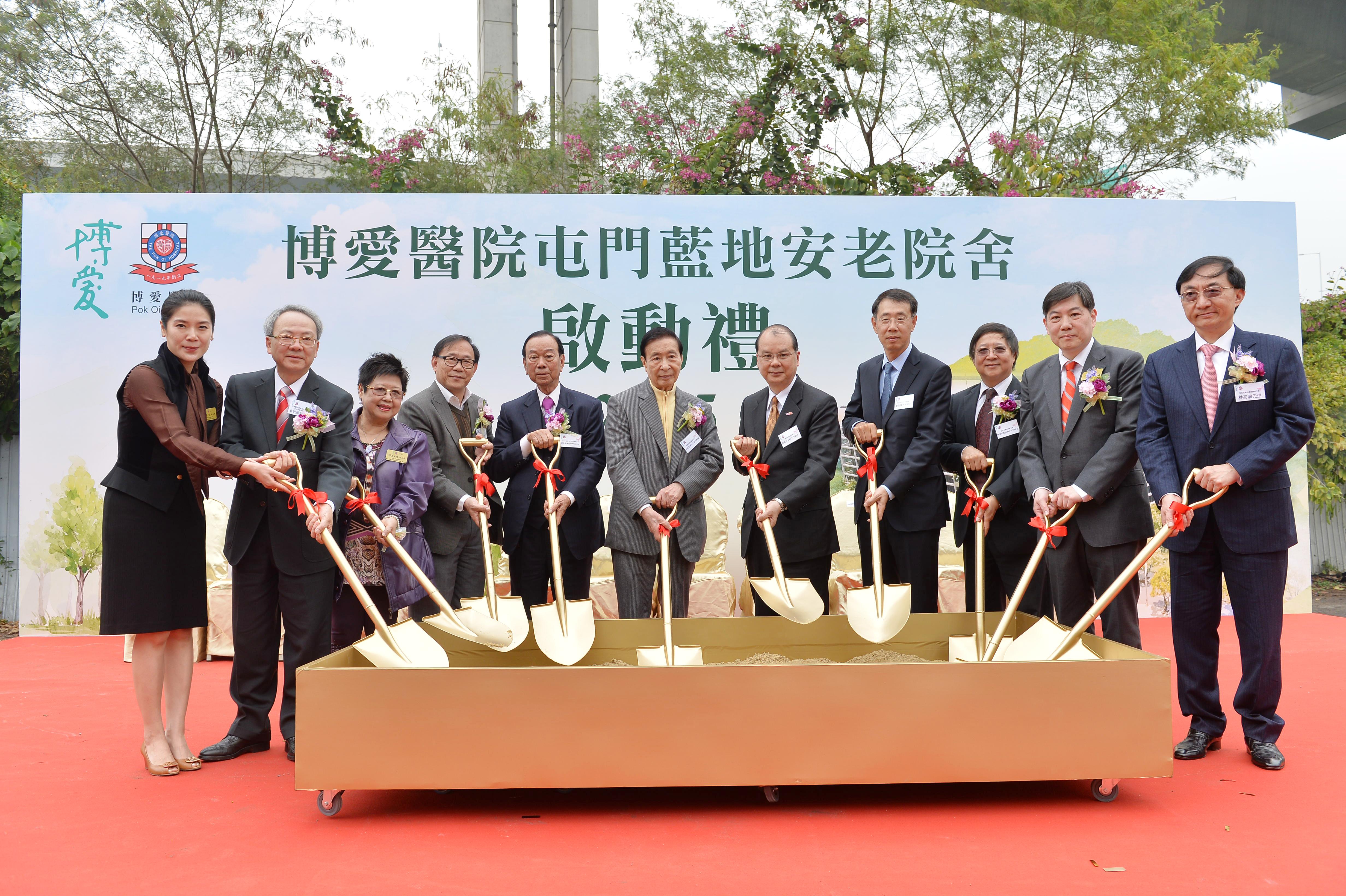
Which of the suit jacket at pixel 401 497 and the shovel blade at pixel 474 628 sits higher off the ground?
the suit jacket at pixel 401 497

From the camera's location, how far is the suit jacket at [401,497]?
3.11 meters

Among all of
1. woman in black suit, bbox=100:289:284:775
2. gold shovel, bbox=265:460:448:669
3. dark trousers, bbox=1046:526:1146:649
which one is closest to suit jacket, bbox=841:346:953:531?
dark trousers, bbox=1046:526:1146:649

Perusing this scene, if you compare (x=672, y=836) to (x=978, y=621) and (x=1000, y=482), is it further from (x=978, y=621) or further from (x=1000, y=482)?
(x=1000, y=482)


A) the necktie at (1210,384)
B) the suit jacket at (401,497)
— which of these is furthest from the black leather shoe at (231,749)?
the necktie at (1210,384)

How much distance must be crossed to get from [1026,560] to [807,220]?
115 inches

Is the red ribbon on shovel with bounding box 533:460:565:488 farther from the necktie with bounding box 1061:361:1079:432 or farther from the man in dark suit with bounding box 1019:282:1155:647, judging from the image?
the necktie with bounding box 1061:361:1079:432

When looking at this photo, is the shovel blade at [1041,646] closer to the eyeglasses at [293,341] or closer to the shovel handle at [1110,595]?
the shovel handle at [1110,595]

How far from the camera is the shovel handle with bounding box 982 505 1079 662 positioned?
265cm

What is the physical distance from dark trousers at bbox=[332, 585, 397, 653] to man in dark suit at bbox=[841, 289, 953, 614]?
1.76 m

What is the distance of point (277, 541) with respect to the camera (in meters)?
2.94

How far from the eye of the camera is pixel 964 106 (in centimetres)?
947

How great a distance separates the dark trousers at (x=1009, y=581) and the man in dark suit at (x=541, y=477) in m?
1.47

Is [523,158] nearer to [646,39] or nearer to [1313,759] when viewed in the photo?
[646,39]

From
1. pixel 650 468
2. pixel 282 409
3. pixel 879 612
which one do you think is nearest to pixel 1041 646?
pixel 879 612
